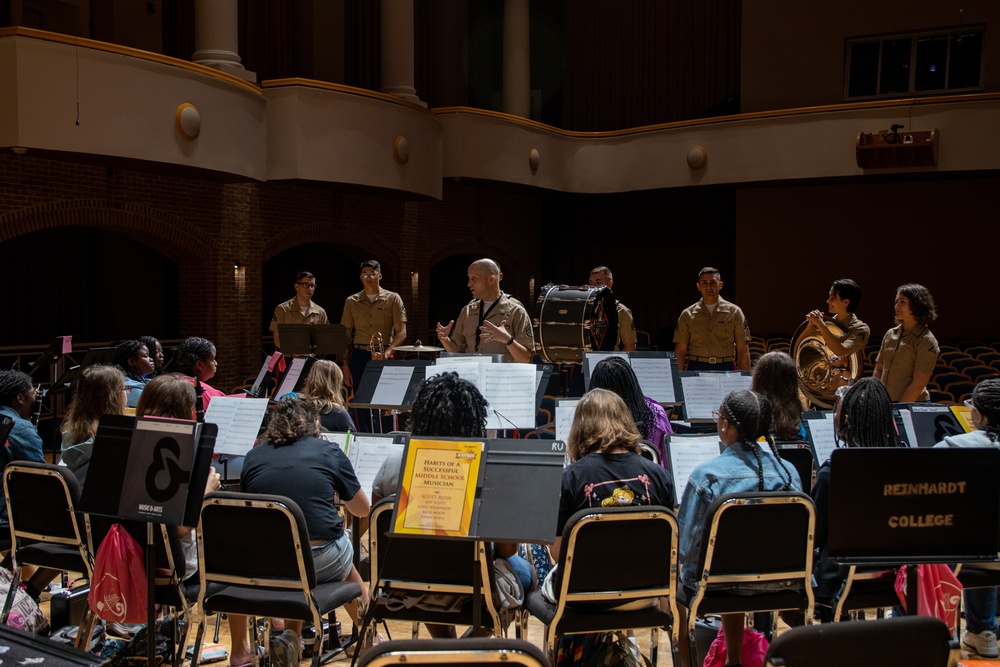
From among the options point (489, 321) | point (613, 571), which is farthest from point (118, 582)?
point (489, 321)

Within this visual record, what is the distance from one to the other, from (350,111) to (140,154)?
3.06m

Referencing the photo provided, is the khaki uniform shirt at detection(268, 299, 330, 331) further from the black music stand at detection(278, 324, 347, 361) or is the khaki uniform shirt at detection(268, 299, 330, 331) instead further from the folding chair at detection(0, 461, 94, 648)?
the folding chair at detection(0, 461, 94, 648)

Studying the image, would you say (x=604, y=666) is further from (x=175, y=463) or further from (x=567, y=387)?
(x=567, y=387)

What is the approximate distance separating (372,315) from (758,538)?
6486 mm

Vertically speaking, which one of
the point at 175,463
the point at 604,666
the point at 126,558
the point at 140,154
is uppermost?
the point at 140,154

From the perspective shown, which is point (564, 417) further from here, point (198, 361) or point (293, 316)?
point (293, 316)

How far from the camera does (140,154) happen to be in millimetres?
9031

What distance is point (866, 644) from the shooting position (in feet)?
6.46

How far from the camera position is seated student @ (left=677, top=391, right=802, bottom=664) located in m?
3.39

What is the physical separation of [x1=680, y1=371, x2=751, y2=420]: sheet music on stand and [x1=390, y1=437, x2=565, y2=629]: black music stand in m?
3.14

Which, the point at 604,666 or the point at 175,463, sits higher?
the point at 175,463

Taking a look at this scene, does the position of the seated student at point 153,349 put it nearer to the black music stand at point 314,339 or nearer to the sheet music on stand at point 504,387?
the sheet music on stand at point 504,387

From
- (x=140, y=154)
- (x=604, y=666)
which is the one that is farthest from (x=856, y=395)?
(x=140, y=154)

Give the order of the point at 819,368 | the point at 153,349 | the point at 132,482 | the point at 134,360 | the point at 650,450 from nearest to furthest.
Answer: the point at 132,482 → the point at 650,450 → the point at 134,360 → the point at 153,349 → the point at 819,368
